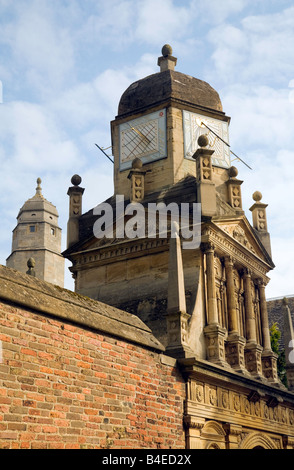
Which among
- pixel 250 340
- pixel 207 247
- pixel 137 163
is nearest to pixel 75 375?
pixel 207 247

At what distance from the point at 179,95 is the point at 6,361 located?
1367cm

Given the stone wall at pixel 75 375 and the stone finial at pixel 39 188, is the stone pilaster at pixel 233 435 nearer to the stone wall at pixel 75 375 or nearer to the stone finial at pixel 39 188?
the stone wall at pixel 75 375

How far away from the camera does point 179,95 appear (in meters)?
19.8

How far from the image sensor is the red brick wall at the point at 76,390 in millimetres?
8000

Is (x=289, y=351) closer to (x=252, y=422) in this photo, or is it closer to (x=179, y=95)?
(x=252, y=422)

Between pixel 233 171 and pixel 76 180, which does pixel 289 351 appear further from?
pixel 76 180

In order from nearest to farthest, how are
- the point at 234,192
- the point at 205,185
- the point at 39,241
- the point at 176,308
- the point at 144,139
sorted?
1. the point at 176,308
2. the point at 205,185
3. the point at 234,192
4. the point at 144,139
5. the point at 39,241

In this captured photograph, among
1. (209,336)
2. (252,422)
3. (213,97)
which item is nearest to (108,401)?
(209,336)

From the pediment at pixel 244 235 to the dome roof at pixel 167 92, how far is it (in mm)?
4421

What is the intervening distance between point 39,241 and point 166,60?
2004 cm

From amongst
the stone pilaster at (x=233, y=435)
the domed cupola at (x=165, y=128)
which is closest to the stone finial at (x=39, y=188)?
the domed cupola at (x=165, y=128)

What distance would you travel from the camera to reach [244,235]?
1845 centimetres

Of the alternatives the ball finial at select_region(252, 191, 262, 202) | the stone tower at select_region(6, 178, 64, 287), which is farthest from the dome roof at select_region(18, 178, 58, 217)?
the ball finial at select_region(252, 191, 262, 202)

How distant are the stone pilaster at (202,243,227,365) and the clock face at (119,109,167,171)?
177 inches
